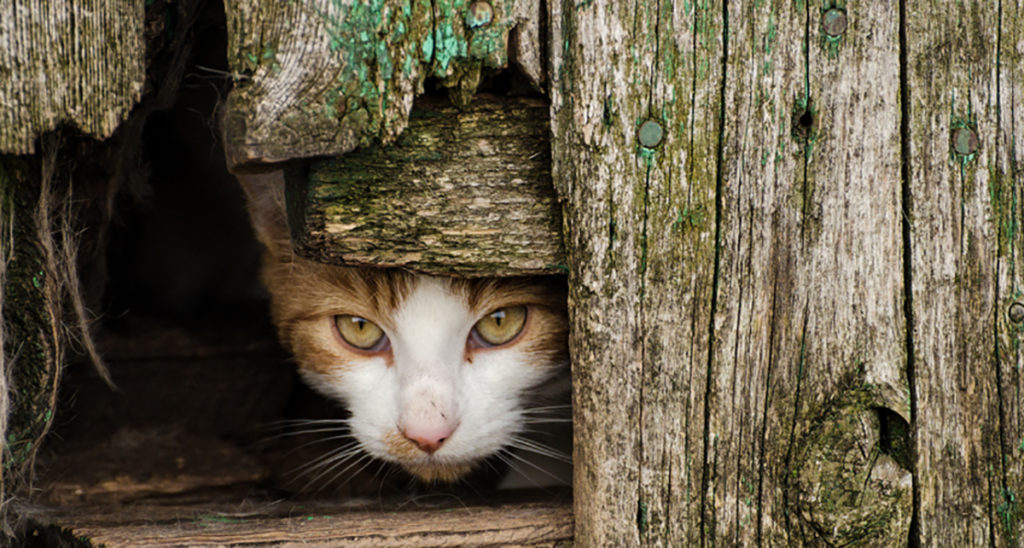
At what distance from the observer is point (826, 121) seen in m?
1.60

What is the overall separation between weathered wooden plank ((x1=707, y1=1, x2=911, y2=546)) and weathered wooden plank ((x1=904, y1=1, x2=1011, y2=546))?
40 millimetres

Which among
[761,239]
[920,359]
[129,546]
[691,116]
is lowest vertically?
[129,546]

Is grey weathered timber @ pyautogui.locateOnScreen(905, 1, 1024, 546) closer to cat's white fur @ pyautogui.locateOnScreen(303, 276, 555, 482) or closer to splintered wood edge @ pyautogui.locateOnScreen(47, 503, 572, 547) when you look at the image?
splintered wood edge @ pyautogui.locateOnScreen(47, 503, 572, 547)

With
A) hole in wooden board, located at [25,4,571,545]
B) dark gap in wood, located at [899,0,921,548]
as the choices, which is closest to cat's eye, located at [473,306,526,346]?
hole in wooden board, located at [25,4,571,545]

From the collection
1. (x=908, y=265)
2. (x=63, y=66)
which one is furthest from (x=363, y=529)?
(x=908, y=265)

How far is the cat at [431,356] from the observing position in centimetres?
212

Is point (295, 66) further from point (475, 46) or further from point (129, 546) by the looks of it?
point (129, 546)

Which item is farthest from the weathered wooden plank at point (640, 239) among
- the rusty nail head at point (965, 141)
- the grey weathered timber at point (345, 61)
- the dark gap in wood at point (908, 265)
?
the rusty nail head at point (965, 141)

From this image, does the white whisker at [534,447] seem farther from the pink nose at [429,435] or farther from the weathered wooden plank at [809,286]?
the weathered wooden plank at [809,286]

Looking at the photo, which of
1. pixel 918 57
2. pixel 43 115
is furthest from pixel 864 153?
pixel 43 115

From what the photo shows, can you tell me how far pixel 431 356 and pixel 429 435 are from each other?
209 millimetres

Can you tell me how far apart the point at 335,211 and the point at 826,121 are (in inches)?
35.8

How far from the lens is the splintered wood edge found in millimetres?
1832

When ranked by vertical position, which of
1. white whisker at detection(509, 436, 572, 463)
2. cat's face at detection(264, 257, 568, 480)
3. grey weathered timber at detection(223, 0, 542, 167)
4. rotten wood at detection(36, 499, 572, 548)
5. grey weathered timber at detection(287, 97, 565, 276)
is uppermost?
grey weathered timber at detection(223, 0, 542, 167)
